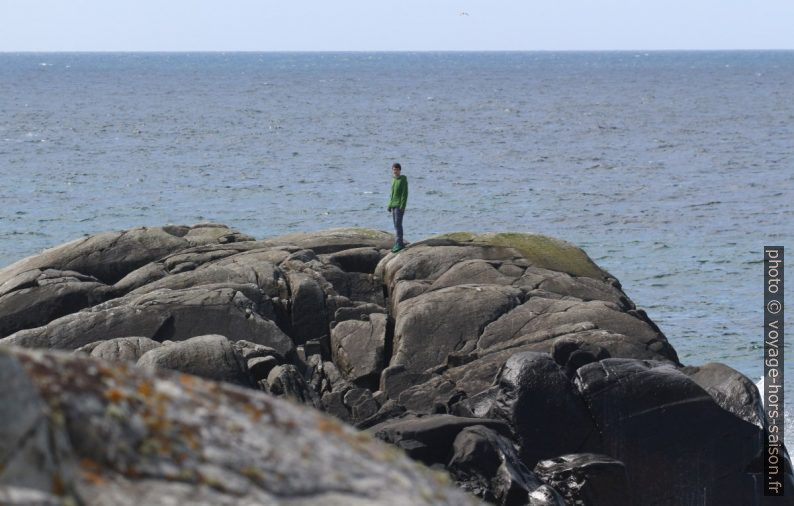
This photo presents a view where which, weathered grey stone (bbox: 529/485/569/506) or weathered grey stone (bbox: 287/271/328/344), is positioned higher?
weathered grey stone (bbox: 287/271/328/344)

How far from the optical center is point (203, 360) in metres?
20.9

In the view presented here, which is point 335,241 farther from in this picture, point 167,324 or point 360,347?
point 167,324

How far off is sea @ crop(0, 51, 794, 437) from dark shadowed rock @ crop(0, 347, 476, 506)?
86.2ft

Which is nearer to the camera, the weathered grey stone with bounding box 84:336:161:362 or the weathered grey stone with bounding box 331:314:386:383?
the weathered grey stone with bounding box 84:336:161:362

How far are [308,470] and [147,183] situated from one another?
2606 inches

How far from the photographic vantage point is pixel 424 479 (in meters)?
5.96

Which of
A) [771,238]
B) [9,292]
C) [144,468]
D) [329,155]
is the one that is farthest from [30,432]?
[329,155]

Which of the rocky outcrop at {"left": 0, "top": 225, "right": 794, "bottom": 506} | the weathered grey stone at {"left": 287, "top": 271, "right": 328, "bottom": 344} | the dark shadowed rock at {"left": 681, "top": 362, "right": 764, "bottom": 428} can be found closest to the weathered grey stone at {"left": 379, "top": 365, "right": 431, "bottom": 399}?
the rocky outcrop at {"left": 0, "top": 225, "right": 794, "bottom": 506}

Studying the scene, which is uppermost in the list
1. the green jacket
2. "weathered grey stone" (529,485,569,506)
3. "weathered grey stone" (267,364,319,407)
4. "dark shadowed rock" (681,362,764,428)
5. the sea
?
the green jacket

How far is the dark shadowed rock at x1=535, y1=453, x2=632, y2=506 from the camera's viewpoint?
1880cm

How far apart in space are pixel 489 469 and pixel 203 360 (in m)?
6.31

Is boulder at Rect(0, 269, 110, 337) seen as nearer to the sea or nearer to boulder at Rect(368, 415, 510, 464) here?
boulder at Rect(368, 415, 510, 464)

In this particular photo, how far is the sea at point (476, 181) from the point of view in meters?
46.2

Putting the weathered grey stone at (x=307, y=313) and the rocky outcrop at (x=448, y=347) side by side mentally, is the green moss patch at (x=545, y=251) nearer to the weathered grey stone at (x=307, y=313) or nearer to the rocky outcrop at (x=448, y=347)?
the rocky outcrop at (x=448, y=347)
